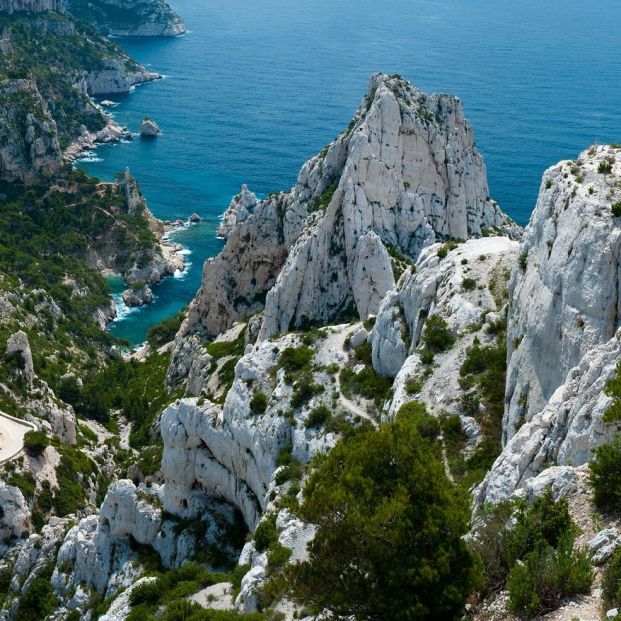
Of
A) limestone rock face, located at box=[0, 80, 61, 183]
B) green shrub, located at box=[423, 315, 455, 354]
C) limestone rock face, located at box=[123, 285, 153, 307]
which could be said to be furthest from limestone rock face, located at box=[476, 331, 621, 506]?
limestone rock face, located at box=[0, 80, 61, 183]

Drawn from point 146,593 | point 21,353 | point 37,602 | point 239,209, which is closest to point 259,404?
point 146,593

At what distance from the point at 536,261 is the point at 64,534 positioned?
40.7 metres

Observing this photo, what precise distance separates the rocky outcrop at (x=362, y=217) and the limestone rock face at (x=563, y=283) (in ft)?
99.0

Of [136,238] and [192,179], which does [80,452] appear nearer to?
[136,238]

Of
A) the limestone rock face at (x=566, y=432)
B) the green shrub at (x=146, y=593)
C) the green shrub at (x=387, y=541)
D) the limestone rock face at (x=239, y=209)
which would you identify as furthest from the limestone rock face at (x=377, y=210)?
the limestone rock face at (x=239, y=209)

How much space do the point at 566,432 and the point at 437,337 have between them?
1609 cm

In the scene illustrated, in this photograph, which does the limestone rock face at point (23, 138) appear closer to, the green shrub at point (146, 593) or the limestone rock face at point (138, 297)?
the limestone rock face at point (138, 297)

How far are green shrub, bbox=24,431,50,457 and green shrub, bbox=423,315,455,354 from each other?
42219 millimetres

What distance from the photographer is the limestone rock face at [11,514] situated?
64.4 metres

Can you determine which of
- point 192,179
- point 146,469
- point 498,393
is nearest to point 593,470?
point 498,393

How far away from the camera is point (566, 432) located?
2612 cm

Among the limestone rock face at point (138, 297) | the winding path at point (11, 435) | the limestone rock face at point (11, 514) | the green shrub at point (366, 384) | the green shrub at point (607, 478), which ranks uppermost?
the green shrub at point (607, 478)

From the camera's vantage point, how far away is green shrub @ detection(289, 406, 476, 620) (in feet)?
70.9

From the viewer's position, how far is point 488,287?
43781 mm
